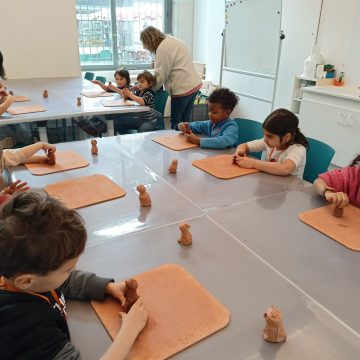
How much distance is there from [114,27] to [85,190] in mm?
4791

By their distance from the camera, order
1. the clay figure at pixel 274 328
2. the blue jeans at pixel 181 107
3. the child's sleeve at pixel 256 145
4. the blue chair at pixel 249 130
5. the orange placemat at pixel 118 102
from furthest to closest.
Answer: the blue jeans at pixel 181 107, the orange placemat at pixel 118 102, the blue chair at pixel 249 130, the child's sleeve at pixel 256 145, the clay figure at pixel 274 328

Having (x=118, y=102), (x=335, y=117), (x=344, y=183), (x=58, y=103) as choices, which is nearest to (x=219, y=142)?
(x=344, y=183)

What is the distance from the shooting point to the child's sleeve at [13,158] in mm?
1631

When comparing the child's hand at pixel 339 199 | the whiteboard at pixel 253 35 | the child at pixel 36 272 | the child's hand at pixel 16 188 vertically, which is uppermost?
the whiteboard at pixel 253 35

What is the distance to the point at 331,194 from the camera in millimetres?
1349

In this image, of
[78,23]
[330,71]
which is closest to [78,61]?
[78,23]

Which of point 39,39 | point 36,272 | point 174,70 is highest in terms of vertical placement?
point 39,39

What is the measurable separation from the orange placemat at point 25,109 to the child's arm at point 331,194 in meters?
2.17

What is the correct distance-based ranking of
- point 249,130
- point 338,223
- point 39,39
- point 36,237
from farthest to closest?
point 39,39, point 249,130, point 338,223, point 36,237

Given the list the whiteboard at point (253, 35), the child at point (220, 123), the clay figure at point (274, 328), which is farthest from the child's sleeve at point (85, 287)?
the whiteboard at point (253, 35)

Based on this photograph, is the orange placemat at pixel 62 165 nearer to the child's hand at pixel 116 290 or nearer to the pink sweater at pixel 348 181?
the child's hand at pixel 116 290

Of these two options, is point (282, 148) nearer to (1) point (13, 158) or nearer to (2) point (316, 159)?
(2) point (316, 159)

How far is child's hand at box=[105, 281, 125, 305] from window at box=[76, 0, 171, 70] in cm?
520

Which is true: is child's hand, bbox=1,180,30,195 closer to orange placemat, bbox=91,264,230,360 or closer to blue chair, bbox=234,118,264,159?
orange placemat, bbox=91,264,230,360
